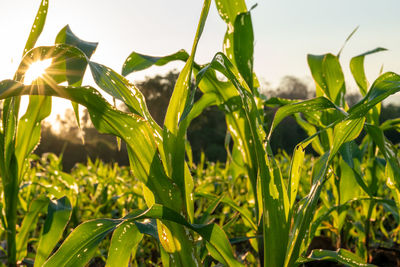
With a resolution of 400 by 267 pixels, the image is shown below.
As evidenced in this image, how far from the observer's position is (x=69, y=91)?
1.91 feet

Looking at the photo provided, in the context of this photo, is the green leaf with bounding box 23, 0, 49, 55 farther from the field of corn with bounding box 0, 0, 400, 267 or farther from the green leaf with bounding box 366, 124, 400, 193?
the green leaf with bounding box 366, 124, 400, 193

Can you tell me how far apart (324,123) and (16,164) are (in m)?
0.87

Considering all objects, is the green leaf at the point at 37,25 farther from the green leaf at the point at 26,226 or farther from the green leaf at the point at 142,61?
the green leaf at the point at 26,226

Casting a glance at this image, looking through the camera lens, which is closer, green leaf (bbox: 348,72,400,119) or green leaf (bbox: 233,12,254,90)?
green leaf (bbox: 348,72,400,119)

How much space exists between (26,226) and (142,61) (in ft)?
1.85

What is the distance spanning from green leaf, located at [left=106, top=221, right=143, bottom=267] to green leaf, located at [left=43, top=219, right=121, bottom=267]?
8 cm

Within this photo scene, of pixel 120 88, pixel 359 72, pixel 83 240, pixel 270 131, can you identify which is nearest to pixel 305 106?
pixel 270 131

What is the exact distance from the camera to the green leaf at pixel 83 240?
596 mm

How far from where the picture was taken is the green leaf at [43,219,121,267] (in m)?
0.60

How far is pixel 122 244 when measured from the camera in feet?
2.28

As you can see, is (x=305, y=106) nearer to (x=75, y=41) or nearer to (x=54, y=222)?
(x=75, y=41)

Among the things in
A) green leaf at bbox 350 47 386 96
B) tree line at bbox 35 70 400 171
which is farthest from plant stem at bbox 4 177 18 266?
tree line at bbox 35 70 400 171

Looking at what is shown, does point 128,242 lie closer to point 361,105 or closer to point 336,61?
point 361,105

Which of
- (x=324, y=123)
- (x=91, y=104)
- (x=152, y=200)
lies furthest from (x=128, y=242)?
(x=324, y=123)
